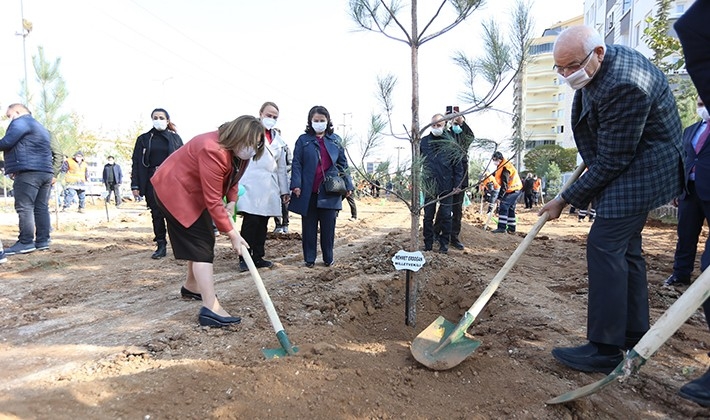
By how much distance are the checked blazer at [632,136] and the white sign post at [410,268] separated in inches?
42.9

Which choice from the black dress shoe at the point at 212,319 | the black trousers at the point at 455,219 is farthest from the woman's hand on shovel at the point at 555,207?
the black trousers at the point at 455,219

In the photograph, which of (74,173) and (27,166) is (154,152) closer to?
(27,166)

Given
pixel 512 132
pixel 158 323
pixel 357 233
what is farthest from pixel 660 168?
pixel 357 233

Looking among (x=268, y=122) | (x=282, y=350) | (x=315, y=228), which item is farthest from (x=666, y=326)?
(x=268, y=122)

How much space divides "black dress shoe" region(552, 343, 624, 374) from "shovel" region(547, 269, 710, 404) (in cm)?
54

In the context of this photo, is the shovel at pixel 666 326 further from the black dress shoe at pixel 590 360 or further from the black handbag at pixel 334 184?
the black handbag at pixel 334 184

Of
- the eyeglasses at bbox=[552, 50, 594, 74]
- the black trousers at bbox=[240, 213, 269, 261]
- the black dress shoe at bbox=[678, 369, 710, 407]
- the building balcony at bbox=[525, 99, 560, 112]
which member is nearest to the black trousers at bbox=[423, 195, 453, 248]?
the black trousers at bbox=[240, 213, 269, 261]

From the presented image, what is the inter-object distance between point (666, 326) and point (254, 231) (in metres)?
3.57

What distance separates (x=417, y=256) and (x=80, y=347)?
2169mm

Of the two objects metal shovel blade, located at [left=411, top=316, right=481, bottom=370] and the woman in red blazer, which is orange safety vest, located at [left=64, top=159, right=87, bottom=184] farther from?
metal shovel blade, located at [left=411, top=316, right=481, bottom=370]

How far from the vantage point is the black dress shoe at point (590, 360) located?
2275mm

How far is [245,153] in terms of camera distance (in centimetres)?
284

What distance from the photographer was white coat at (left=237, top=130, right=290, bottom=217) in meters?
4.38

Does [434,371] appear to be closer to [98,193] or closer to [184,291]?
[184,291]
